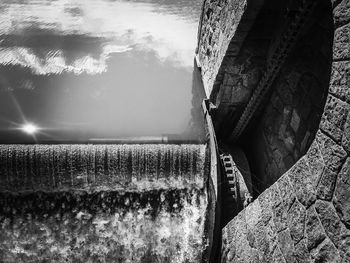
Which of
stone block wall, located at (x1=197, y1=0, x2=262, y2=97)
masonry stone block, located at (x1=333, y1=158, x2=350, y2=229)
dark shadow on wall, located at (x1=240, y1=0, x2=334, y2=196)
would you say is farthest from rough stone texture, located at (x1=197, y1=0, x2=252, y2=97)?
masonry stone block, located at (x1=333, y1=158, x2=350, y2=229)

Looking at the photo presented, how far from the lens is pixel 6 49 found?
385 inches

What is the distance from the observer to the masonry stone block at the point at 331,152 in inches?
67.9

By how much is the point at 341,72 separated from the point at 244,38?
2.65 meters

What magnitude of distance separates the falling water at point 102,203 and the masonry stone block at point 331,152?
3481 mm

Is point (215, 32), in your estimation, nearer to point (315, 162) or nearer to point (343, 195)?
point (315, 162)

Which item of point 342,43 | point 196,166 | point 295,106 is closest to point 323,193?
point 342,43

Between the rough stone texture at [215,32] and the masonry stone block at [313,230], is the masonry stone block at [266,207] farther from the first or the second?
the rough stone texture at [215,32]

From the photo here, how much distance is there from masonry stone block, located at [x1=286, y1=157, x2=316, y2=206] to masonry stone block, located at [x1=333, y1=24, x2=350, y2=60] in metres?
0.71

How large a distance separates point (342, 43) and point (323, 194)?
90 cm

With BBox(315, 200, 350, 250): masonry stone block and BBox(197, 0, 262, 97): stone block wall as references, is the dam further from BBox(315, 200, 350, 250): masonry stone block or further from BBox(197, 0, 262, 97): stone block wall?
BBox(315, 200, 350, 250): masonry stone block

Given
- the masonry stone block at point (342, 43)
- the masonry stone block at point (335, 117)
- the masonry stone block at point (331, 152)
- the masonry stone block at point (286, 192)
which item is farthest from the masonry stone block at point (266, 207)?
the masonry stone block at point (342, 43)

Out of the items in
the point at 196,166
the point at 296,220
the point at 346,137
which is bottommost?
the point at 196,166

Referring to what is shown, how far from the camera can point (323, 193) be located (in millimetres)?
1855

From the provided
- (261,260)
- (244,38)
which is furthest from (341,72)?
(244,38)
